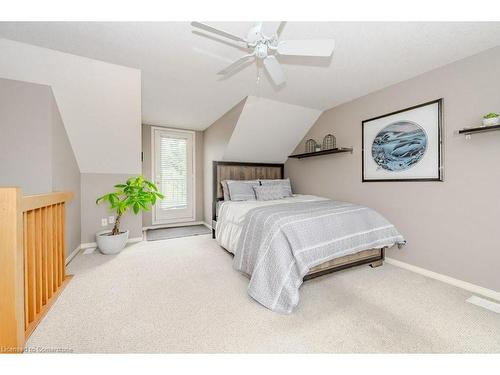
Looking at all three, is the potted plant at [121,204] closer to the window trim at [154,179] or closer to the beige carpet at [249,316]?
the beige carpet at [249,316]

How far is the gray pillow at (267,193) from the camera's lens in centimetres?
355

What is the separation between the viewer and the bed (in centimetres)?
174

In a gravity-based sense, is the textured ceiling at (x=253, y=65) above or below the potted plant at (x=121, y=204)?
above

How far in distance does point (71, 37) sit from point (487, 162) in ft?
Result: 13.2

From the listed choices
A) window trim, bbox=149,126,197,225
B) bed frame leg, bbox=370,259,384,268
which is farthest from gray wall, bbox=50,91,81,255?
bed frame leg, bbox=370,259,384,268

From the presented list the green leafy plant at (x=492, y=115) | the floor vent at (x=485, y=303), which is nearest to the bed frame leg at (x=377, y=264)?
the floor vent at (x=485, y=303)

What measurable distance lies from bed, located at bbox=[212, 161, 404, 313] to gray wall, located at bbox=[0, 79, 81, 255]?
2234mm

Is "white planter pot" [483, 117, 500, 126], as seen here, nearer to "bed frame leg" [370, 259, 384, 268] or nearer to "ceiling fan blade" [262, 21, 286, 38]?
"bed frame leg" [370, 259, 384, 268]

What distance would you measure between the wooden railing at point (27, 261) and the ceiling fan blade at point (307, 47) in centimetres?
205

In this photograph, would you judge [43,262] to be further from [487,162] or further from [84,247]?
[487,162]

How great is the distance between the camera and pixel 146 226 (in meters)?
4.50

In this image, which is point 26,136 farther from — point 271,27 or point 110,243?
point 271,27
